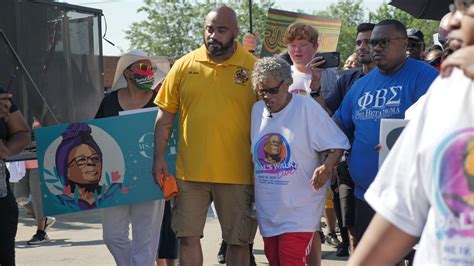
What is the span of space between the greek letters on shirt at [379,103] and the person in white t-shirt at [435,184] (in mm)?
3408

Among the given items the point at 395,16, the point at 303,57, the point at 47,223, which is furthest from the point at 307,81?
the point at 395,16

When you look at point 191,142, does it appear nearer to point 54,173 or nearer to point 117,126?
point 117,126

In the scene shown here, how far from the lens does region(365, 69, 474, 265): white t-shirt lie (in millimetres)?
2068

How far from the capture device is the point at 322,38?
1315cm

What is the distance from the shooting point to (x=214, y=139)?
599 cm

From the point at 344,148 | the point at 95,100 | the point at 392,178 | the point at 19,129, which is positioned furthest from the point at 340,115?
the point at 95,100

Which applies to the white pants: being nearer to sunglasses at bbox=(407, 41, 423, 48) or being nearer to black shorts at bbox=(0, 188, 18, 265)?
black shorts at bbox=(0, 188, 18, 265)

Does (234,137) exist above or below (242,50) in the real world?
below

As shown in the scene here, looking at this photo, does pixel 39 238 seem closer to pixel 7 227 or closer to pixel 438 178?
pixel 7 227

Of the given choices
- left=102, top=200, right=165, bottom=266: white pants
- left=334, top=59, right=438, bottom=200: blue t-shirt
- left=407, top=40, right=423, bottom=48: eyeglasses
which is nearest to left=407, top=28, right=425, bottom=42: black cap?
left=407, top=40, right=423, bottom=48: eyeglasses

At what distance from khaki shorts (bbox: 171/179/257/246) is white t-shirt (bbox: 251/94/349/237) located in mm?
325

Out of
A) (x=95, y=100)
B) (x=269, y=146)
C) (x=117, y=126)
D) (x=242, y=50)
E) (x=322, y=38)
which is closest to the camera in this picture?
(x=269, y=146)

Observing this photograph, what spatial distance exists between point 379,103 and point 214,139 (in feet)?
3.72

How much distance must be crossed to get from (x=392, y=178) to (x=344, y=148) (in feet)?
11.5
